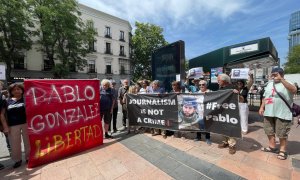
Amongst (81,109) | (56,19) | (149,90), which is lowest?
(81,109)

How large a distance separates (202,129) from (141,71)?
35.8 m

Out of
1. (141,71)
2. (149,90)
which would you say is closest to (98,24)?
(141,71)

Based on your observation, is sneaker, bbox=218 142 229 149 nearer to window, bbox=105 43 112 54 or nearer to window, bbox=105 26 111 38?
window, bbox=105 43 112 54

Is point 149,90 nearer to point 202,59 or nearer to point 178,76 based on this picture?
point 178,76

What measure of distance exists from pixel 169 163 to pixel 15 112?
3107 mm

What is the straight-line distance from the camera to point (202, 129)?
13.7ft

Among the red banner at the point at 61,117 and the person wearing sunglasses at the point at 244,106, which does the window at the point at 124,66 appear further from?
the red banner at the point at 61,117

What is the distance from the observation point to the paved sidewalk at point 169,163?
2.90 m

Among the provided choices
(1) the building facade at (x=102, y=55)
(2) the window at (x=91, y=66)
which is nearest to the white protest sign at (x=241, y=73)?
(1) the building facade at (x=102, y=55)

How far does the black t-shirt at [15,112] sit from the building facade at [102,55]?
967 inches

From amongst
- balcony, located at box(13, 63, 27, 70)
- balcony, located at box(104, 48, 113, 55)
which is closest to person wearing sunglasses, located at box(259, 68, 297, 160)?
balcony, located at box(13, 63, 27, 70)

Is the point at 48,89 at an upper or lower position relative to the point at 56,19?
lower

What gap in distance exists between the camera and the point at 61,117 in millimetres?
3732

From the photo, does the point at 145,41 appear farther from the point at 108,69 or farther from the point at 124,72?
the point at 108,69
